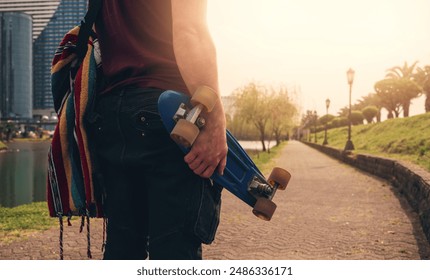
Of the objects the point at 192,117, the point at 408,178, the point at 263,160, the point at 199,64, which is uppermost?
the point at 199,64

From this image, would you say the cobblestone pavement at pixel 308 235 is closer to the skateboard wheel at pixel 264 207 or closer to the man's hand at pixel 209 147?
the skateboard wheel at pixel 264 207

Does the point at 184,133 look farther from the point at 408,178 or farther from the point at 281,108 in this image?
the point at 281,108

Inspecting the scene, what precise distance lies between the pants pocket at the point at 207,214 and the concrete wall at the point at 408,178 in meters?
4.10

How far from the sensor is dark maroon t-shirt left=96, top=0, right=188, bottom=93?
1.54 m

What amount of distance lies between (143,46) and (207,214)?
70 centimetres

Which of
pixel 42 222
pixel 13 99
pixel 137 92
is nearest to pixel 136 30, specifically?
pixel 137 92

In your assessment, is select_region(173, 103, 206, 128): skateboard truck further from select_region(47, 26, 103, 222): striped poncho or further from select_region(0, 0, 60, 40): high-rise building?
select_region(0, 0, 60, 40): high-rise building

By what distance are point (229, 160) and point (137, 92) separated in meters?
0.45

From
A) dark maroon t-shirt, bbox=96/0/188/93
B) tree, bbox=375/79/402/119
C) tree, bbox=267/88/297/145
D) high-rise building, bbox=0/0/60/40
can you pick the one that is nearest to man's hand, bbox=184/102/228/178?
dark maroon t-shirt, bbox=96/0/188/93

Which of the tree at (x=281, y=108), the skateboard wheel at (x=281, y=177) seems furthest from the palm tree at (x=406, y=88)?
the skateboard wheel at (x=281, y=177)

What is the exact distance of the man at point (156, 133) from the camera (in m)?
1.45

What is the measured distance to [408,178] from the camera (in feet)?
24.7

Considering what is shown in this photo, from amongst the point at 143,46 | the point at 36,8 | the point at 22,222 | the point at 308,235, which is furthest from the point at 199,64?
the point at 22,222

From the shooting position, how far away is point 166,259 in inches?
60.4
